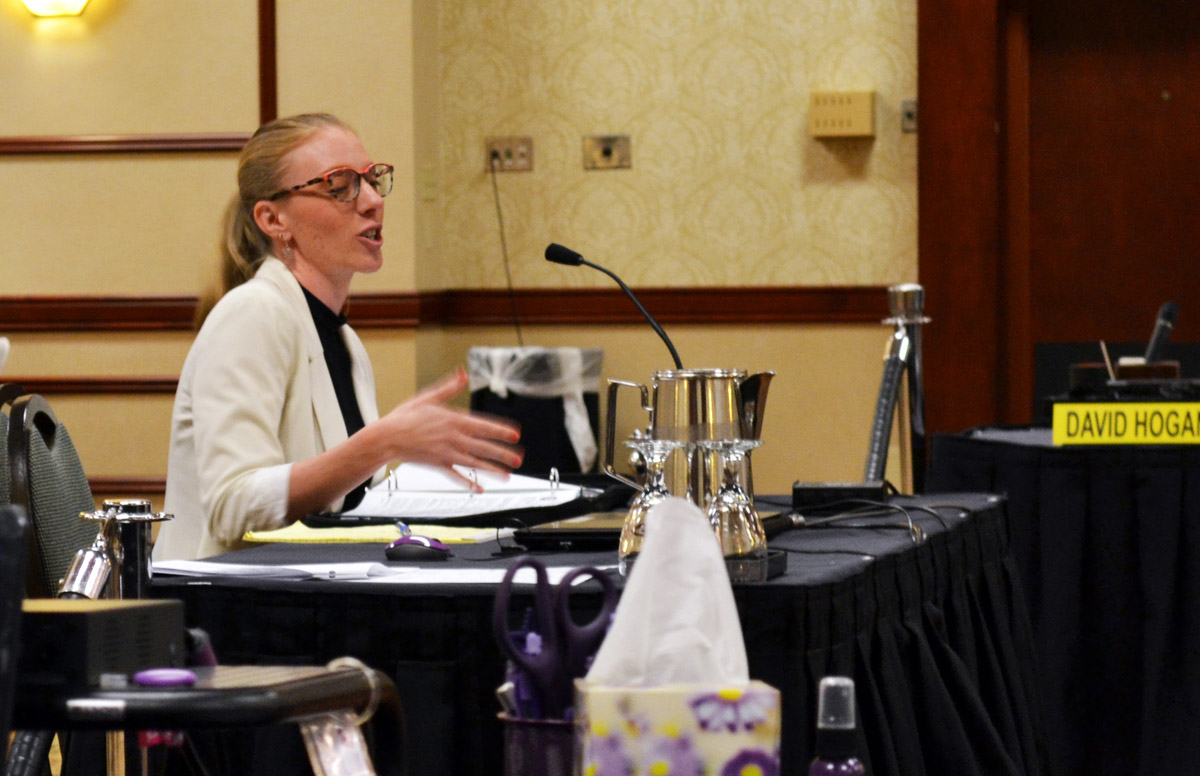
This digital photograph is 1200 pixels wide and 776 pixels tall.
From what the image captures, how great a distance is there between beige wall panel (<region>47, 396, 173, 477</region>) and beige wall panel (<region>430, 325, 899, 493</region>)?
4.43 ft

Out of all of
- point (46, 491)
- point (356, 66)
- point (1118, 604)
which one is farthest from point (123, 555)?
point (356, 66)

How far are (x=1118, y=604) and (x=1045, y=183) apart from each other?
7.97ft

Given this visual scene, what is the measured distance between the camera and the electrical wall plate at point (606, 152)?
492cm

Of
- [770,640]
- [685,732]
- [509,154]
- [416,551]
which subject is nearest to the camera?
[685,732]

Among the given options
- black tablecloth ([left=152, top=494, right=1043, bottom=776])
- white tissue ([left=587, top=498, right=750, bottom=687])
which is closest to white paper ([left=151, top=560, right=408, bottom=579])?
black tablecloth ([left=152, top=494, right=1043, bottom=776])

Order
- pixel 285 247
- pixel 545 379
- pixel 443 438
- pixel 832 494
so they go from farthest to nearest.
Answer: pixel 545 379 < pixel 285 247 < pixel 832 494 < pixel 443 438

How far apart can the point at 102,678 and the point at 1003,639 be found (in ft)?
4.78

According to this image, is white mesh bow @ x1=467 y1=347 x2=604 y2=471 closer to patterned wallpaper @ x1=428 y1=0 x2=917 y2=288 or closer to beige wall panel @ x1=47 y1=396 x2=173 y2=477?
patterned wallpaper @ x1=428 y1=0 x2=917 y2=288

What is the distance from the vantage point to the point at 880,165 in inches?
189

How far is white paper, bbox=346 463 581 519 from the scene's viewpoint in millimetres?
2098

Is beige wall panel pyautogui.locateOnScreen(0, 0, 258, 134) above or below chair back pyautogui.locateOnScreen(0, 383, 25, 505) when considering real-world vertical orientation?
above

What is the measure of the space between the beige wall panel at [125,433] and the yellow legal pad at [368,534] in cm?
287

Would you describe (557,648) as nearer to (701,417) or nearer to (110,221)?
(701,417)

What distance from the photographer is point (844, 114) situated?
475 centimetres
